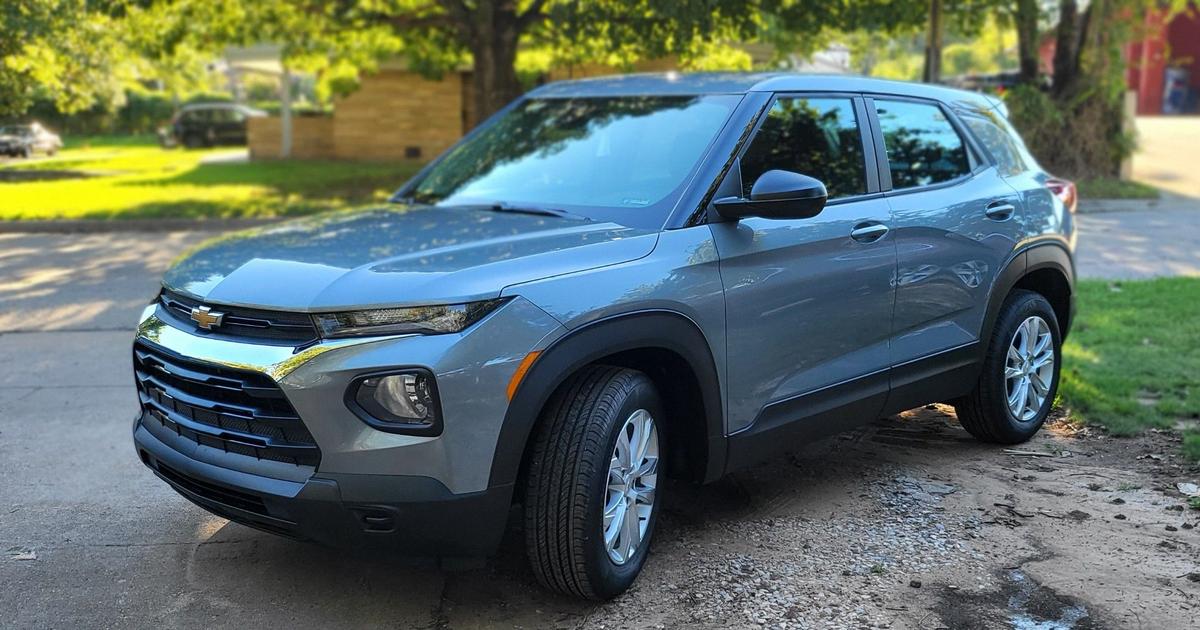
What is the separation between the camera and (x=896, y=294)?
4.61 metres

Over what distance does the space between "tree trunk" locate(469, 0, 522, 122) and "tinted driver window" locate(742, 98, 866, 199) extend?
13207 millimetres

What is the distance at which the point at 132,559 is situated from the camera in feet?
13.4

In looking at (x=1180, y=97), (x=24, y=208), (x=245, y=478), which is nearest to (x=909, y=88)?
(x=245, y=478)

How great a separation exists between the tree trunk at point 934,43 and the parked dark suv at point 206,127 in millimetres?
25859

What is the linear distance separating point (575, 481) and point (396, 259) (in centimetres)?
90

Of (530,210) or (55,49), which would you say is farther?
(55,49)

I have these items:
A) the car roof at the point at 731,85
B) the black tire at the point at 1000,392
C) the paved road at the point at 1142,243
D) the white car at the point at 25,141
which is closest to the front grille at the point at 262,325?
the car roof at the point at 731,85

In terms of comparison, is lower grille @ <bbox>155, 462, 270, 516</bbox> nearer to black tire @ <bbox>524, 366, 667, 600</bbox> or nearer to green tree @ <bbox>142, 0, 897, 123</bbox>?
black tire @ <bbox>524, 366, 667, 600</bbox>

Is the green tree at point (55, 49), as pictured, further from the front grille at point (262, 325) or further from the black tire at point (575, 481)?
the black tire at point (575, 481)

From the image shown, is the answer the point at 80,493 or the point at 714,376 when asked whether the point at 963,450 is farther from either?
the point at 80,493

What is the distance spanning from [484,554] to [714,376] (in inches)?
40.8

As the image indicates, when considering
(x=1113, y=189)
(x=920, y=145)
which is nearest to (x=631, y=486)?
(x=920, y=145)

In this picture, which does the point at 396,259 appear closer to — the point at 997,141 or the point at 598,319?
the point at 598,319

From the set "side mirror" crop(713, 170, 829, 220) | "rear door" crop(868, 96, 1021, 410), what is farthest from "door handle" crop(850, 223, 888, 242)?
"side mirror" crop(713, 170, 829, 220)
